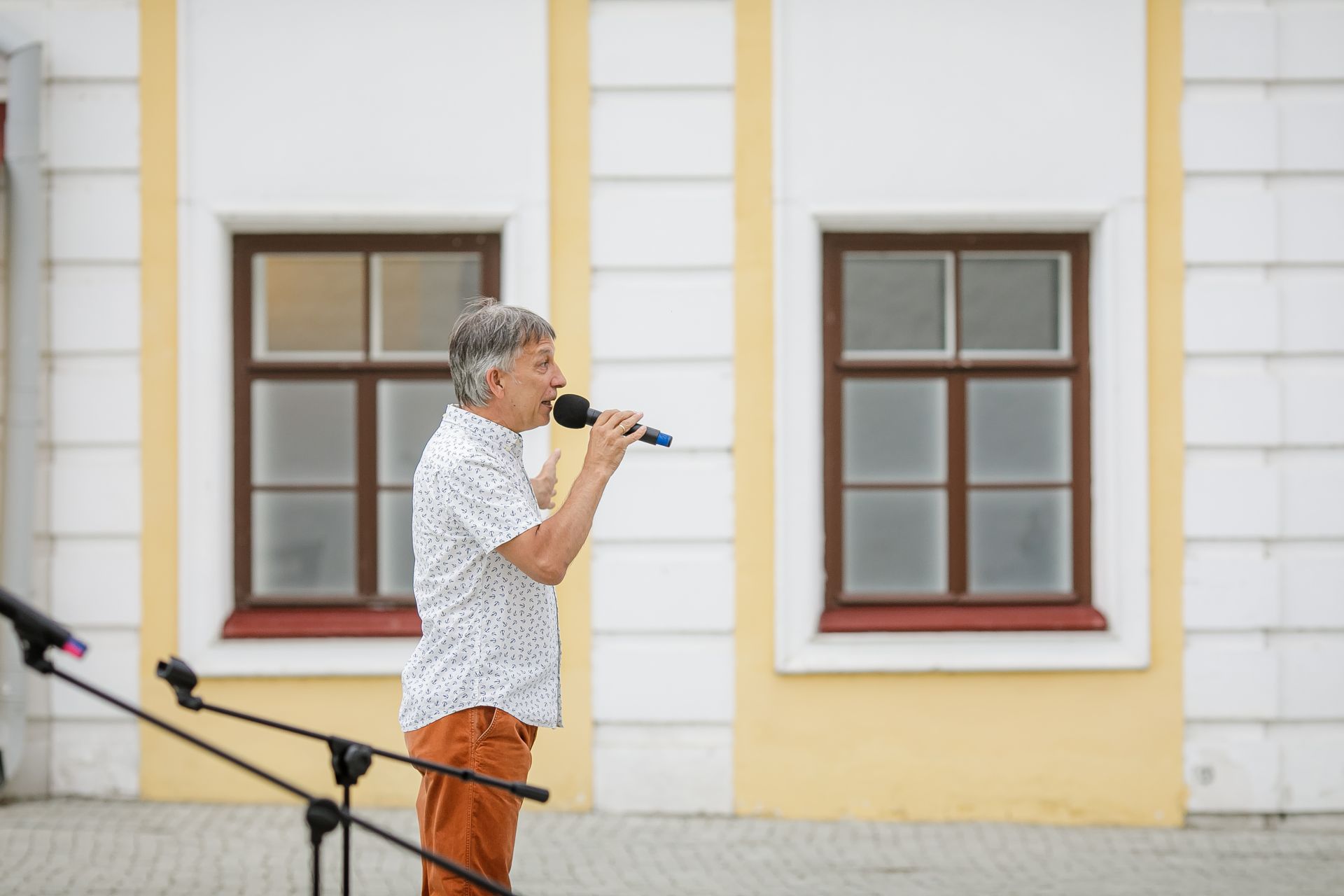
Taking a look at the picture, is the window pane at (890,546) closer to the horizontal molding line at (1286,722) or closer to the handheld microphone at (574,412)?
the horizontal molding line at (1286,722)

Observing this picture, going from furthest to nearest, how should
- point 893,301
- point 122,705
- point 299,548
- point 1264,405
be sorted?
point 299,548, point 893,301, point 1264,405, point 122,705

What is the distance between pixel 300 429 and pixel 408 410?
20.1 inches

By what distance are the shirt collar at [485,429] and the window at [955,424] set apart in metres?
2.99

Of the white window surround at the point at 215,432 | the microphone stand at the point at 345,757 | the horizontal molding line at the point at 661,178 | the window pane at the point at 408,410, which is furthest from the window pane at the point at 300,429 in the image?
the microphone stand at the point at 345,757

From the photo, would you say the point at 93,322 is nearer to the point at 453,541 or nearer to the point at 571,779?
the point at 571,779

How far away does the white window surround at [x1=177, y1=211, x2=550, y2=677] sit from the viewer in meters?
5.80

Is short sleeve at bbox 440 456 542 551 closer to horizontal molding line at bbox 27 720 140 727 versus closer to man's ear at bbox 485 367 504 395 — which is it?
man's ear at bbox 485 367 504 395

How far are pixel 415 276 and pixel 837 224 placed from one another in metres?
1.94

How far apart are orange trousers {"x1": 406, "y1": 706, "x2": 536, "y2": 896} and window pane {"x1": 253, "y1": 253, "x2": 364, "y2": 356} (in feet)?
10.9

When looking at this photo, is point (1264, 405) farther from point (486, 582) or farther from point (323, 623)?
point (323, 623)

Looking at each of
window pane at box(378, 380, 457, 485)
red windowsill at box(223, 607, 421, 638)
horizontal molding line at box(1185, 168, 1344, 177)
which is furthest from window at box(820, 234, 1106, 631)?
red windowsill at box(223, 607, 421, 638)

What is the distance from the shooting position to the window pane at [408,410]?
611cm

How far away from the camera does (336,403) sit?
6.13m

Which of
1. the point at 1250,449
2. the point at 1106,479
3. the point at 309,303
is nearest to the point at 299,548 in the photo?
the point at 309,303
